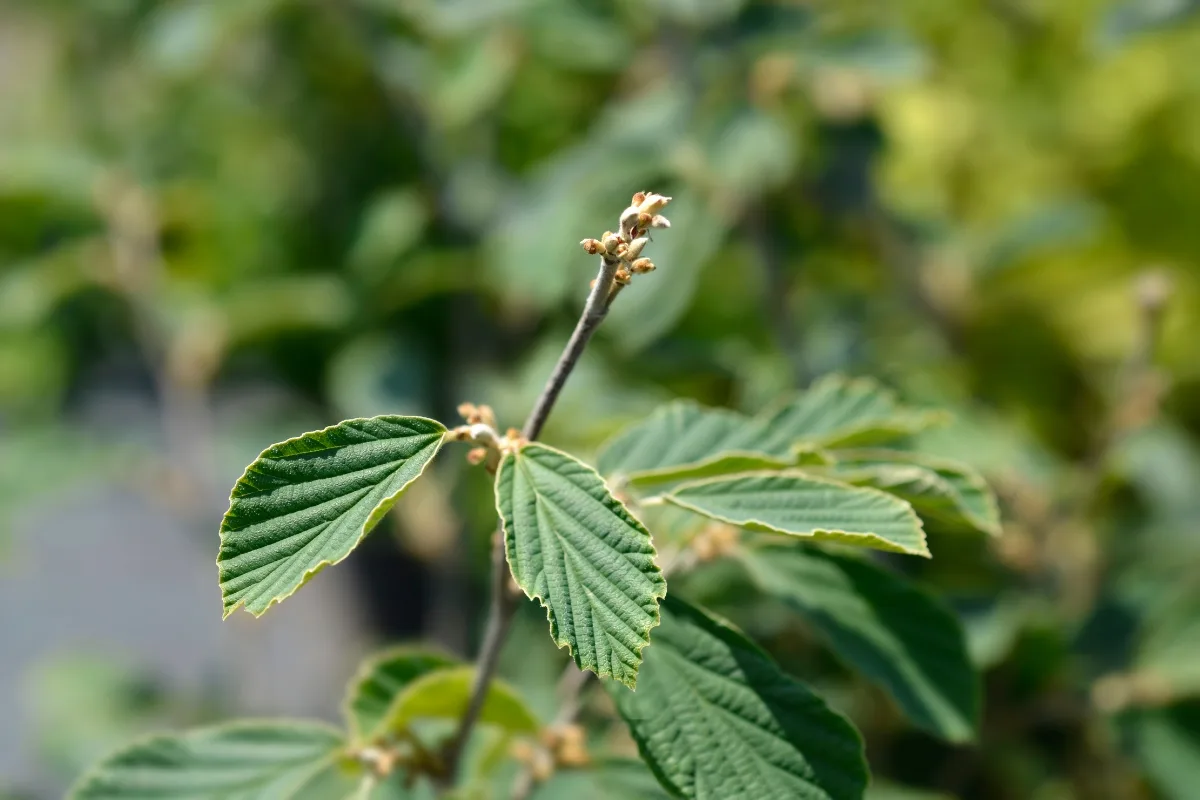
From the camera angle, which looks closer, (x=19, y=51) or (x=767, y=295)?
(x=767, y=295)

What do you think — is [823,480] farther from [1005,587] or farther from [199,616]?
[199,616]

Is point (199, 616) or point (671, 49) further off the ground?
point (671, 49)

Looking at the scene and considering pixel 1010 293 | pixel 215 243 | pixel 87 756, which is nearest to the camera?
pixel 87 756

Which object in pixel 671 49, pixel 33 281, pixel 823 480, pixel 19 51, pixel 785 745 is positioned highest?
pixel 19 51

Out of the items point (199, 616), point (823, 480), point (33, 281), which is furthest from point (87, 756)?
point (823, 480)

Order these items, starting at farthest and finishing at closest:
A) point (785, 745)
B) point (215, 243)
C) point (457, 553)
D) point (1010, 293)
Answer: point (215, 243) < point (1010, 293) < point (457, 553) < point (785, 745)

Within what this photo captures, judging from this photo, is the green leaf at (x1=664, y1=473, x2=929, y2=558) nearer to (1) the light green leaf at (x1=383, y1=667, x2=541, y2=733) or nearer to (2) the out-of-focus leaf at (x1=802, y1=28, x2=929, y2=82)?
(1) the light green leaf at (x1=383, y1=667, x2=541, y2=733)

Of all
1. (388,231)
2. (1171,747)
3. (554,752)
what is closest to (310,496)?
(554,752)

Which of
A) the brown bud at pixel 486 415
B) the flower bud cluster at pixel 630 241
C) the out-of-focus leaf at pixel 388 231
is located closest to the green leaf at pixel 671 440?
the brown bud at pixel 486 415
